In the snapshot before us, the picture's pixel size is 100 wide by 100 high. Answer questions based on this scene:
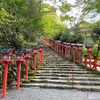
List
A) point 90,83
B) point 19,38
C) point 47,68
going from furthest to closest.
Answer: point 47,68 → point 19,38 → point 90,83

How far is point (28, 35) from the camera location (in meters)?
12.9

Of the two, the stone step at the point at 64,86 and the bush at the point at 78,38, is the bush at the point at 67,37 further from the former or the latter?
the stone step at the point at 64,86

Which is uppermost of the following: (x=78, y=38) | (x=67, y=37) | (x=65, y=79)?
(x=67, y=37)

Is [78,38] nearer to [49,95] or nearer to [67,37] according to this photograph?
[67,37]

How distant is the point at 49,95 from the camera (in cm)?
691

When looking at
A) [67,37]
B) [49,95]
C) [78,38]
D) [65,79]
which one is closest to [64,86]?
[65,79]

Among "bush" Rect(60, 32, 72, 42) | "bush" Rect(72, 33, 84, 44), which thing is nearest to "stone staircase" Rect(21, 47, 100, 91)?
"bush" Rect(72, 33, 84, 44)

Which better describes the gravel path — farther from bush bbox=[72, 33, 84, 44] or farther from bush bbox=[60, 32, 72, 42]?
bush bbox=[60, 32, 72, 42]

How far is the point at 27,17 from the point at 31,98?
22.7 ft

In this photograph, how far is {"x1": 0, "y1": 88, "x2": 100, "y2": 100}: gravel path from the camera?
6547 millimetres

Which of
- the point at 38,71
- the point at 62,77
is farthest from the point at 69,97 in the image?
the point at 38,71

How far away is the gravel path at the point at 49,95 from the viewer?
6.55m

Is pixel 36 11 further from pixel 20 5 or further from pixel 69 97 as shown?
pixel 69 97

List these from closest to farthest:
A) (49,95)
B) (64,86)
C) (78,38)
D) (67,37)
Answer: (49,95) < (64,86) < (78,38) < (67,37)
